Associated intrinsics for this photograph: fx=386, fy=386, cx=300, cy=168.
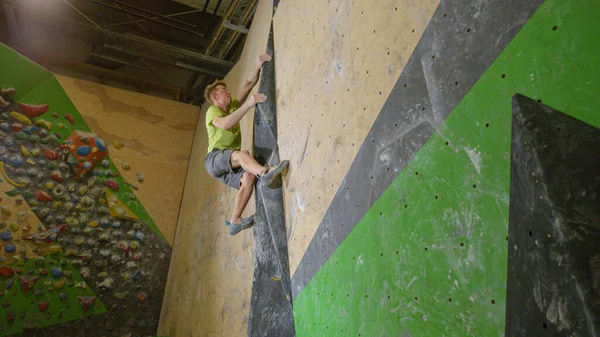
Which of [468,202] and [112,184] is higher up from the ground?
[112,184]

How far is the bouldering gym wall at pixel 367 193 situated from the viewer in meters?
0.81

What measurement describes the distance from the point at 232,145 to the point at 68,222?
2.53 metres

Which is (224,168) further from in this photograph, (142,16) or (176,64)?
(142,16)

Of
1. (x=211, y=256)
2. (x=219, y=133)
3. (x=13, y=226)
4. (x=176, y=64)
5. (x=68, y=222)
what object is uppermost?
(x=176, y=64)

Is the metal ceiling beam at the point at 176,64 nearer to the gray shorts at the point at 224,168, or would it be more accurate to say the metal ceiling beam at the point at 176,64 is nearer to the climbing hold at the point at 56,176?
the climbing hold at the point at 56,176

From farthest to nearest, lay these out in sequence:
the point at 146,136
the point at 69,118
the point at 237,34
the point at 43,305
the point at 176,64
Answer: the point at 146,136 < the point at 176,64 < the point at 69,118 < the point at 237,34 < the point at 43,305

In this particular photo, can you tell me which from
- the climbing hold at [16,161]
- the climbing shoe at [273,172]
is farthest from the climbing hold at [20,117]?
the climbing shoe at [273,172]

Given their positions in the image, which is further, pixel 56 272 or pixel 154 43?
pixel 154 43

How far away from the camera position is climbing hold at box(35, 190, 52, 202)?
13.1 ft

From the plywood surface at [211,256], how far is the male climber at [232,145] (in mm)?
119

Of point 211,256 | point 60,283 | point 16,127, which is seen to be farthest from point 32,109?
point 211,256

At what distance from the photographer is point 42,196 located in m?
4.00

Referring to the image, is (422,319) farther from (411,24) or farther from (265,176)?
(265,176)

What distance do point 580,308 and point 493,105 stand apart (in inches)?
19.9
